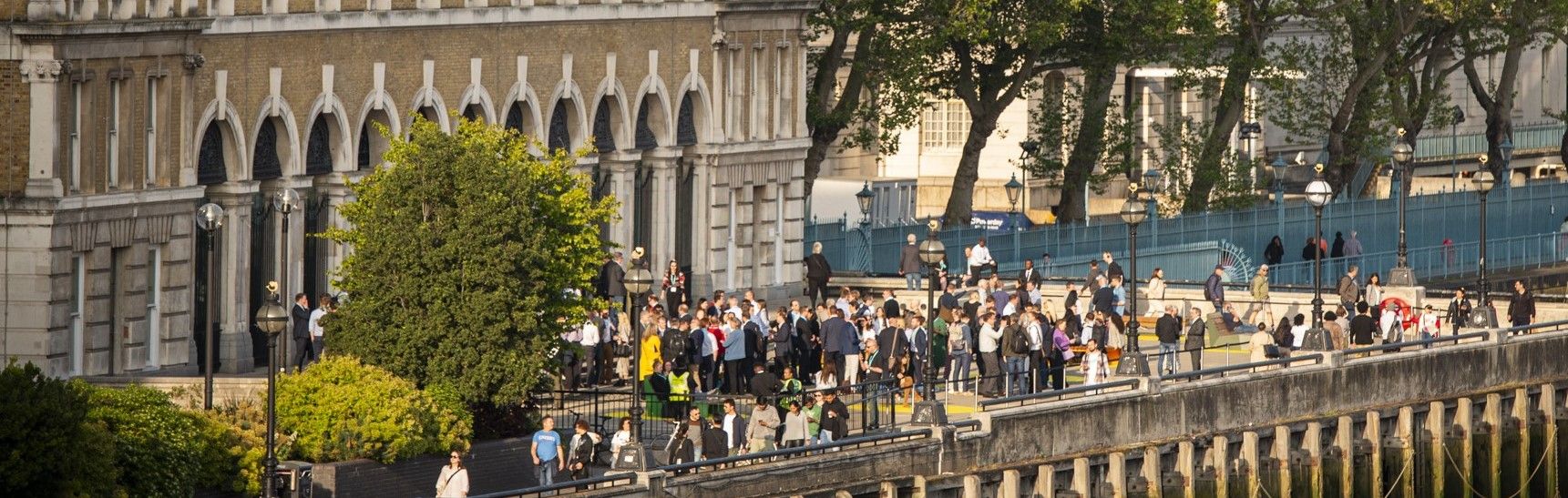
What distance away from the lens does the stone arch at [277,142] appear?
195 feet

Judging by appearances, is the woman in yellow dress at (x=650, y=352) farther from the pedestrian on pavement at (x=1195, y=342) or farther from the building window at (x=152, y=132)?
the pedestrian on pavement at (x=1195, y=342)

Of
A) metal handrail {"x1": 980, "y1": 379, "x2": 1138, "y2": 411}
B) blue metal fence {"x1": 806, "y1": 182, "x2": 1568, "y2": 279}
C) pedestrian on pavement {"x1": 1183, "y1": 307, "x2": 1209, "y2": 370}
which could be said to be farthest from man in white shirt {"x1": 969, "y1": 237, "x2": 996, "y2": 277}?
metal handrail {"x1": 980, "y1": 379, "x2": 1138, "y2": 411}

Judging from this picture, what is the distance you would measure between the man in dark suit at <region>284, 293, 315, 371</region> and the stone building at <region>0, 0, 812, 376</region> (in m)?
1.87

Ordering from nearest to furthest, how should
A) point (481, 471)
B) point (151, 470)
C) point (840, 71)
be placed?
point (151, 470), point (481, 471), point (840, 71)

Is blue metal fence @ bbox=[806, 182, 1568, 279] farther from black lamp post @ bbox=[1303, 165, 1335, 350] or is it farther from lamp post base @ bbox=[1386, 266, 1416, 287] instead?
black lamp post @ bbox=[1303, 165, 1335, 350]

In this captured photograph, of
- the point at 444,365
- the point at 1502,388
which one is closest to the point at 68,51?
the point at 444,365

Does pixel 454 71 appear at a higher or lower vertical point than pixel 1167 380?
higher

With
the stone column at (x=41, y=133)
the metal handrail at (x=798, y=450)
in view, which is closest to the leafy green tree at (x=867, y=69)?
the stone column at (x=41, y=133)

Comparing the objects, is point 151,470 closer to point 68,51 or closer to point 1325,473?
point 68,51

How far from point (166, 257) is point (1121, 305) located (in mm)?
17592

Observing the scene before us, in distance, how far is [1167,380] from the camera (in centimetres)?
5753

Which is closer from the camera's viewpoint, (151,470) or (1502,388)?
(151,470)

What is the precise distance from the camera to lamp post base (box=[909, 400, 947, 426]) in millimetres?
52156

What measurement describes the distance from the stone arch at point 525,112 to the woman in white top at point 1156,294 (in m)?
11.3
